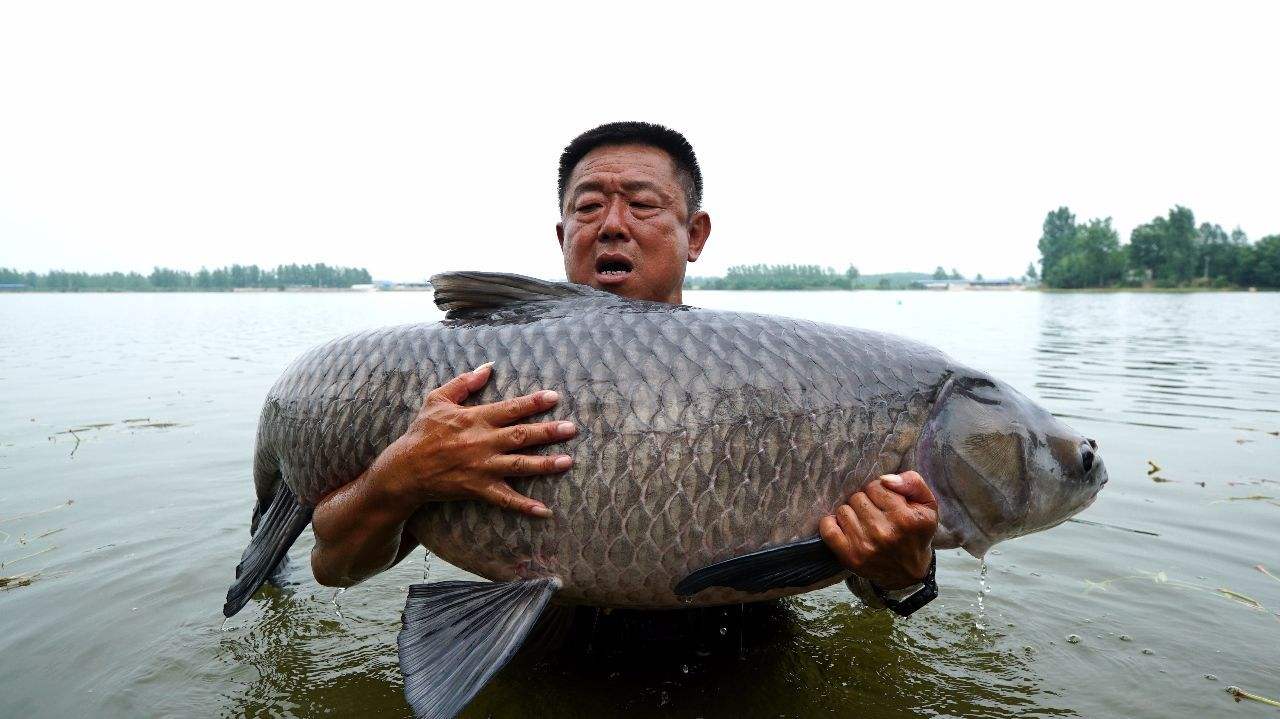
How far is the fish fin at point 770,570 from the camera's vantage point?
2.22 metres

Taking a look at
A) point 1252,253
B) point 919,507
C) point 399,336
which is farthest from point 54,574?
point 1252,253

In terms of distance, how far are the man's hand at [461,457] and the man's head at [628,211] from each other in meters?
1.38

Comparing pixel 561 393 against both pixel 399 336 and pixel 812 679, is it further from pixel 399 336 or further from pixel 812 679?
pixel 812 679

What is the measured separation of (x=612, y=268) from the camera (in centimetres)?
365

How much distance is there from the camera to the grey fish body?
2.28m

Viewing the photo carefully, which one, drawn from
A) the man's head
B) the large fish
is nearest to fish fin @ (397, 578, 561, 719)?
the large fish

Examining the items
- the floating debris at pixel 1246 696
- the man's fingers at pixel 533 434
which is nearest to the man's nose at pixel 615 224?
the man's fingers at pixel 533 434

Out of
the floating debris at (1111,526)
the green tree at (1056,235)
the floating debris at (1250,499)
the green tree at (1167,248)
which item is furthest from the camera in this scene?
the green tree at (1056,235)

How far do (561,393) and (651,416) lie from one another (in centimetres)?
30

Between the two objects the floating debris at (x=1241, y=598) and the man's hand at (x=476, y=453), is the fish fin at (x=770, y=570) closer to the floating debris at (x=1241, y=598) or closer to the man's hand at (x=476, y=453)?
the man's hand at (x=476, y=453)

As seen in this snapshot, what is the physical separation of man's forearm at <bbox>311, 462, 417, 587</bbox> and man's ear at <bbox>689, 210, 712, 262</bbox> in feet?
7.40

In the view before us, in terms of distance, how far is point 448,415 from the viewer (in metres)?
2.30

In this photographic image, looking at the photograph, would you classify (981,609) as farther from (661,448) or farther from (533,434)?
(533,434)

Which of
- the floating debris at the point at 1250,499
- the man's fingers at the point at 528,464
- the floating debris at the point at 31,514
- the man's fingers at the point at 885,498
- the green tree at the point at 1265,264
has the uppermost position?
the green tree at the point at 1265,264
